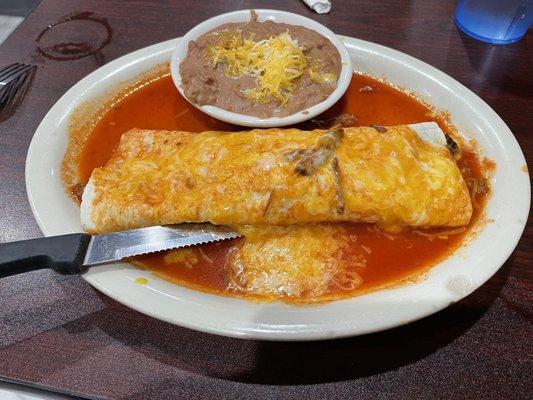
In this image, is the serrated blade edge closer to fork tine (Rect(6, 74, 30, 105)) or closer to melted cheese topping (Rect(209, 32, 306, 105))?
melted cheese topping (Rect(209, 32, 306, 105))

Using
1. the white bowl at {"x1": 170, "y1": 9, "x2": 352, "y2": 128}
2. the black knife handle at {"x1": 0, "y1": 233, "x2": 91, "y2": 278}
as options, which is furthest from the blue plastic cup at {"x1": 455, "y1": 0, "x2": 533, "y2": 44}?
the black knife handle at {"x1": 0, "y1": 233, "x2": 91, "y2": 278}

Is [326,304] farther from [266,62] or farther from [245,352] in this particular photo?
[266,62]

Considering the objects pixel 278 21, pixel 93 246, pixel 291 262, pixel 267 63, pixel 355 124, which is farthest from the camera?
pixel 278 21

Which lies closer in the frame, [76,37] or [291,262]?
[291,262]

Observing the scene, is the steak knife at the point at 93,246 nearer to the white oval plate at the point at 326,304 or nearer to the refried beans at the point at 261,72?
the white oval plate at the point at 326,304

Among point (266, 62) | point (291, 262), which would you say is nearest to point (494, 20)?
point (266, 62)

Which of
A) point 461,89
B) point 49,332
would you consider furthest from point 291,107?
point 49,332
